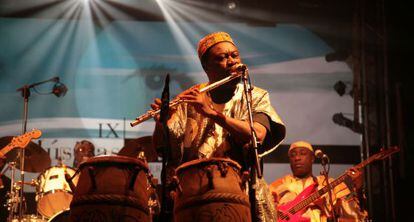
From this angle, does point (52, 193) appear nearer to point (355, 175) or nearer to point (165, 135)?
point (355, 175)

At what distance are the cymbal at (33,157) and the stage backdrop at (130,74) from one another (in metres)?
0.42

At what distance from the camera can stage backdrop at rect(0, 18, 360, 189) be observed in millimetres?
9844

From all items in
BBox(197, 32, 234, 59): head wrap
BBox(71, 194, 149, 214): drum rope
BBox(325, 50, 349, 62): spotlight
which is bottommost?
BBox(71, 194, 149, 214): drum rope

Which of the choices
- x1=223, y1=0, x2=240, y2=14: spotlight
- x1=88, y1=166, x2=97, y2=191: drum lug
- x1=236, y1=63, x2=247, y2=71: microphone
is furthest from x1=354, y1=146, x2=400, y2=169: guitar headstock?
x1=88, y1=166, x2=97, y2=191: drum lug

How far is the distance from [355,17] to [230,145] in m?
6.20

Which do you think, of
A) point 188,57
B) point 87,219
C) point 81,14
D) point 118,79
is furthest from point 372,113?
point 87,219

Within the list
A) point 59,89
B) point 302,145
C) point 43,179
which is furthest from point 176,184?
point 59,89

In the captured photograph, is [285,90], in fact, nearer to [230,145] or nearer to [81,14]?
[81,14]

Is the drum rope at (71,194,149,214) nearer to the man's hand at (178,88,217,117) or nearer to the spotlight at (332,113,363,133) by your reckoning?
the man's hand at (178,88,217,117)

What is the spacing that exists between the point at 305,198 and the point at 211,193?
4690mm

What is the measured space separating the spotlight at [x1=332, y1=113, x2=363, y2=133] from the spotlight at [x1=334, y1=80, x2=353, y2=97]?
370 millimetres

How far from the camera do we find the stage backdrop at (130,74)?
984cm

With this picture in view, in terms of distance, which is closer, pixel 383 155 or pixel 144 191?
pixel 144 191

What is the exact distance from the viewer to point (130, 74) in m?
10.1
